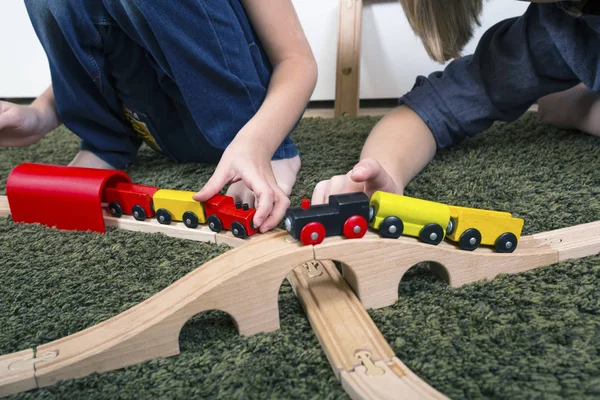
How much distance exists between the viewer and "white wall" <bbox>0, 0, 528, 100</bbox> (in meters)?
1.51

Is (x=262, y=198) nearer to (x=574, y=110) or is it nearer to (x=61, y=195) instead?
(x=61, y=195)

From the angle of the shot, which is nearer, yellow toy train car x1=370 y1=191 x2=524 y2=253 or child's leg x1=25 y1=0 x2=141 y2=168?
yellow toy train car x1=370 y1=191 x2=524 y2=253

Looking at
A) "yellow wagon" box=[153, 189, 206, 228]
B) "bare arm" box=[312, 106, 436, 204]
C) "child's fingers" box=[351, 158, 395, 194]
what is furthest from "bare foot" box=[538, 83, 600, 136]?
"yellow wagon" box=[153, 189, 206, 228]

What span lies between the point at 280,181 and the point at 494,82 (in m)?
0.47

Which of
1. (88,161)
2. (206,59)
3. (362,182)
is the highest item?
(206,59)

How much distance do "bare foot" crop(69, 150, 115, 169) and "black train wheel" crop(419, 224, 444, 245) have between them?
0.68 meters

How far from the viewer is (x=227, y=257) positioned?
1.73ft

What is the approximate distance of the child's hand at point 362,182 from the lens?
615 millimetres

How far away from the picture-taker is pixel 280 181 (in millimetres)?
868

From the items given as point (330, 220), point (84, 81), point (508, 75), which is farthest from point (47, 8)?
point (508, 75)

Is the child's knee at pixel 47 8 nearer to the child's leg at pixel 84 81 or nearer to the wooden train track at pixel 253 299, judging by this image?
the child's leg at pixel 84 81

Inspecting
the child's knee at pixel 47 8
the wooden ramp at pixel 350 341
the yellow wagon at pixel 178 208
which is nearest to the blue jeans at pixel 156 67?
the child's knee at pixel 47 8

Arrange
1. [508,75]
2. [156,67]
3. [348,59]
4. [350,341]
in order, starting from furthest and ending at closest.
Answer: [348,59] → [508,75] → [156,67] → [350,341]

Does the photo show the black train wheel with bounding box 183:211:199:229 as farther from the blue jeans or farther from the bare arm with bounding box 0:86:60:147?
the bare arm with bounding box 0:86:60:147
